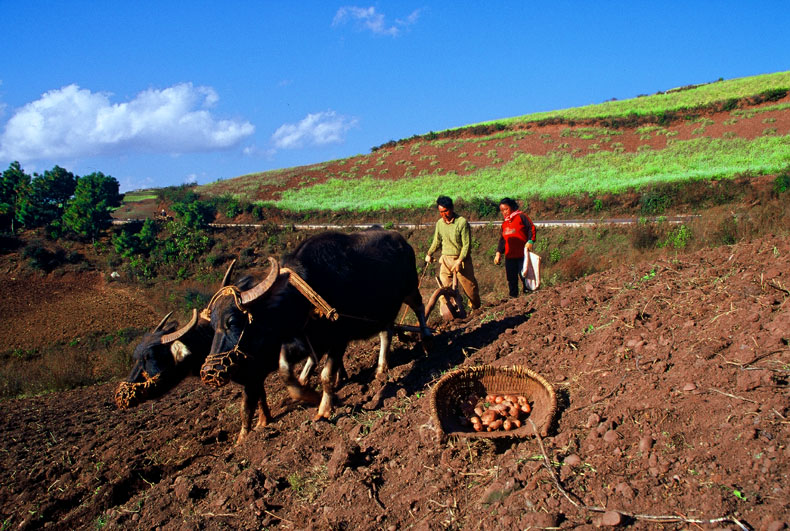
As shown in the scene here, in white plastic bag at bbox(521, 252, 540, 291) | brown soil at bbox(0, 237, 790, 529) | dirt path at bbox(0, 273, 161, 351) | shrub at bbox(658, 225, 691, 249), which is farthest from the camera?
dirt path at bbox(0, 273, 161, 351)

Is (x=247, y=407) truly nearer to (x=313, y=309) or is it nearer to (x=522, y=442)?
(x=313, y=309)

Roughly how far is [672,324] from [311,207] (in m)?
31.1

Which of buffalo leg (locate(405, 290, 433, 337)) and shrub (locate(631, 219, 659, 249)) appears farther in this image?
shrub (locate(631, 219, 659, 249))

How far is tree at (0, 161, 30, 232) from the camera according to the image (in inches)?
1304

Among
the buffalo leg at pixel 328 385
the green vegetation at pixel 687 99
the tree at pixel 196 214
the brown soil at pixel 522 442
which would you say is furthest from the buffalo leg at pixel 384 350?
the green vegetation at pixel 687 99

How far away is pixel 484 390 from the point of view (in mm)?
5500

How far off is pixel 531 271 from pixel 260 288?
5.28 m

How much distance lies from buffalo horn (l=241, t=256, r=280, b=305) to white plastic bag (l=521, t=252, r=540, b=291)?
4.90m

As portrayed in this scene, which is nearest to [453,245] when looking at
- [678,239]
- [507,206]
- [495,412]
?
[507,206]

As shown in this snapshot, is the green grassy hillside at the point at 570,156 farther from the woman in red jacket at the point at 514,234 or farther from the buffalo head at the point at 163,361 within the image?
the buffalo head at the point at 163,361

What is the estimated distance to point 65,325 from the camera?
2031 cm

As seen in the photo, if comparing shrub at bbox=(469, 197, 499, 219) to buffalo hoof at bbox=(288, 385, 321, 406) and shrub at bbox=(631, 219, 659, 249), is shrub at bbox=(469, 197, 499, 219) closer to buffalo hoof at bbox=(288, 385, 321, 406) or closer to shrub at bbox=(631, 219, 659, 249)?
shrub at bbox=(631, 219, 659, 249)

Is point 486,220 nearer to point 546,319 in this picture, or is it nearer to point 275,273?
point 546,319

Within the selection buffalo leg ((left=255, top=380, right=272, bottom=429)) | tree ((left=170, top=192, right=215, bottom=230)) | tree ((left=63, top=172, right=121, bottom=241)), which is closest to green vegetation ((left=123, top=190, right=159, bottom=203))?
tree ((left=63, top=172, right=121, bottom=241))
